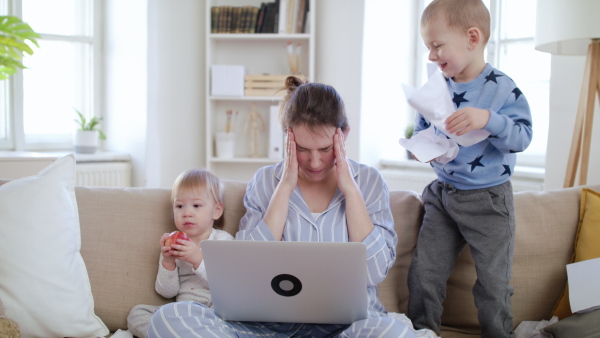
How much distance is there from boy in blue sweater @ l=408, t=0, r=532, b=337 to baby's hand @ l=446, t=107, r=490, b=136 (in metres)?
0.05

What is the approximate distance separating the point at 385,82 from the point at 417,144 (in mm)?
2560

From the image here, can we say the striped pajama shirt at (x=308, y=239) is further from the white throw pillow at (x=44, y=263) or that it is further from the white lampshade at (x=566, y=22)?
the white lampshade at (x=566, y=22)

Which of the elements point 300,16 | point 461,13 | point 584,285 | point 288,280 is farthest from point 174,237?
point 300,16

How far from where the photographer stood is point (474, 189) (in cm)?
164

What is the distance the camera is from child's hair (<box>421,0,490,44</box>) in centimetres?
155

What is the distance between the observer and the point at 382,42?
4016mm

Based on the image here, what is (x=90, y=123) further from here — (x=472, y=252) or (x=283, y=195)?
(x=472, y=252)

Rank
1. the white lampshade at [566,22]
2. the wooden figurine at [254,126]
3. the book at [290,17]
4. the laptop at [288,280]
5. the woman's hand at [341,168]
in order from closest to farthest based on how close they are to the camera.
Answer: the laptop at [288,280] → the woman's hand at [341,168] → the white lampshade at [566,22] → the book at [290,17] → the wooden figurine at [254,126]

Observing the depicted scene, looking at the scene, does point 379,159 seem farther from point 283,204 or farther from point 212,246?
point 212,246

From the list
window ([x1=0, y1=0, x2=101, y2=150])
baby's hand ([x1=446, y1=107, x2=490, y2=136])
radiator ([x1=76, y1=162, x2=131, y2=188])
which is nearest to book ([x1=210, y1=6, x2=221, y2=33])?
window ([x1=0, y1=0, x2=101, y2=150])

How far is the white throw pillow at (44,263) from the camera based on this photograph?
1.40 metres

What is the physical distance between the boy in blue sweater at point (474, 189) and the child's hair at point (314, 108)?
0.30 meters

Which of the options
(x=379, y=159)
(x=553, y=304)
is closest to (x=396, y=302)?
(x=553, y=304)

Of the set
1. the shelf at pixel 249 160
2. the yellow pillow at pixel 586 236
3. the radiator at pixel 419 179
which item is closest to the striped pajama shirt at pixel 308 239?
the yellow pillow at pixel 586 236
